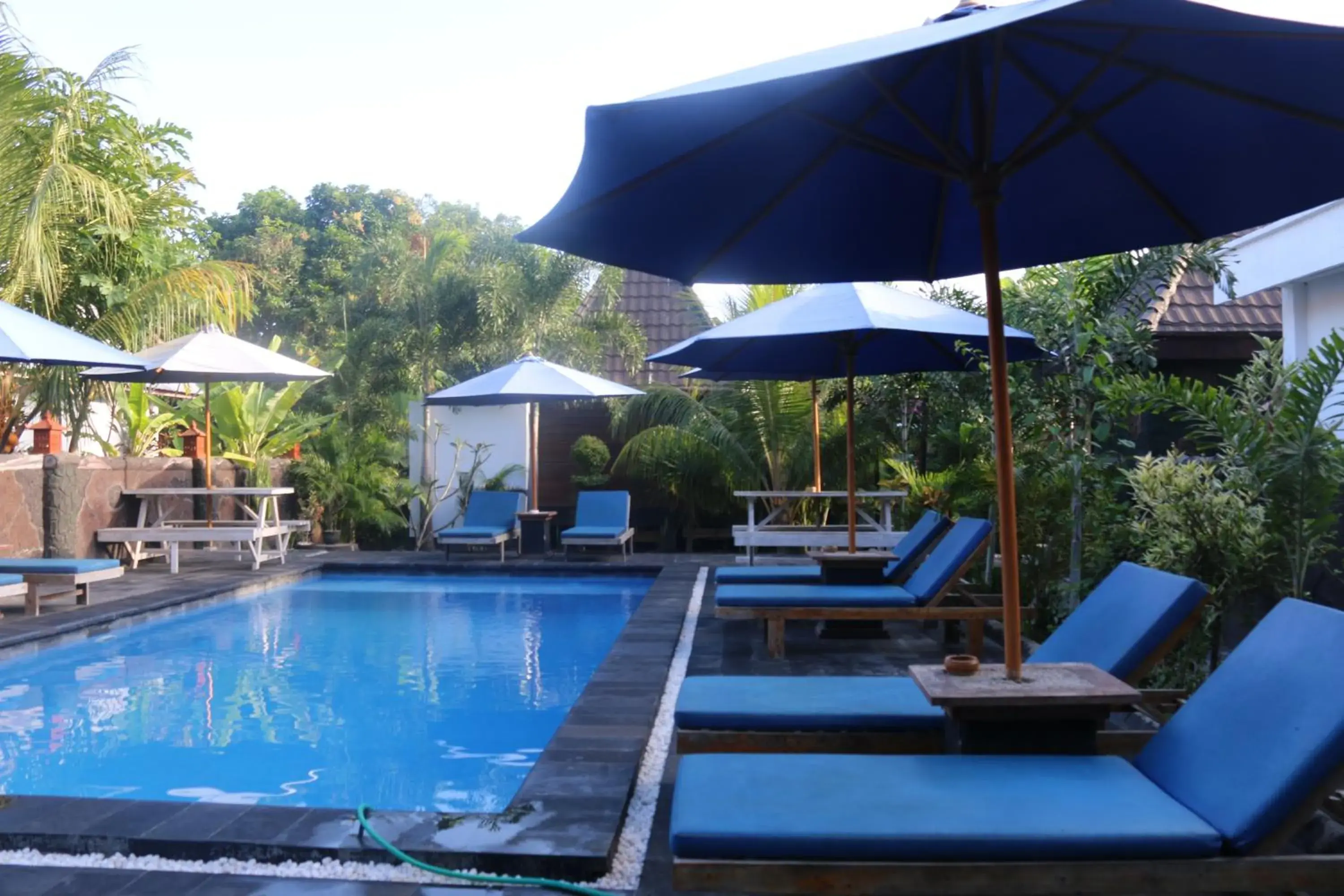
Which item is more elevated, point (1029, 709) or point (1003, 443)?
point (1003, 443)

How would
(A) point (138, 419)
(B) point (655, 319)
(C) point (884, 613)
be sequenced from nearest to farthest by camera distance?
(C) point (884, 613)
(A) point (138, 419)
(B) point (655, 319)

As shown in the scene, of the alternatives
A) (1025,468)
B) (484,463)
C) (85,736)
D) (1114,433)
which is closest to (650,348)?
(484,463)

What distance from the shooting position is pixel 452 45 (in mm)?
14961

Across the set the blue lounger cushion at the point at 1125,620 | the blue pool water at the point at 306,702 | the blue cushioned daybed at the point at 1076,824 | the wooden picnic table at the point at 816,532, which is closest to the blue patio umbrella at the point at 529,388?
the blue pool water at the point at 306,702

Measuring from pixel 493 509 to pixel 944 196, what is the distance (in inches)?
436

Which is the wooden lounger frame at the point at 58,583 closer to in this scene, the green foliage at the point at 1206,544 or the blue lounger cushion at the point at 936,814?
the blue lounger cushion at the point at 936,814

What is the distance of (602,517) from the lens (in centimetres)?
1434

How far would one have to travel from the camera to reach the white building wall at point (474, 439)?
675 inches

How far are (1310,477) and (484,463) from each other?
13.8 m

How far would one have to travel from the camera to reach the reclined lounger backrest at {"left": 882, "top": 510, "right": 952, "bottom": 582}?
7.92 metres

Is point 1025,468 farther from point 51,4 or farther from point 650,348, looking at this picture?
point 51,4

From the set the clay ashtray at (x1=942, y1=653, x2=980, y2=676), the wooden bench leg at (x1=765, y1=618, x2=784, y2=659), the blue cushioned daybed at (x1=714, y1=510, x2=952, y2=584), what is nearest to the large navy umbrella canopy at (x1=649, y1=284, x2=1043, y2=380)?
the blue cushioned daybed at (x1=714, y1=510, x2=952, y2=584)

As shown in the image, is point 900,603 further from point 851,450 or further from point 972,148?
point 972,148

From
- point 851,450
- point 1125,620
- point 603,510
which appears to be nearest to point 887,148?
point 1125,620
